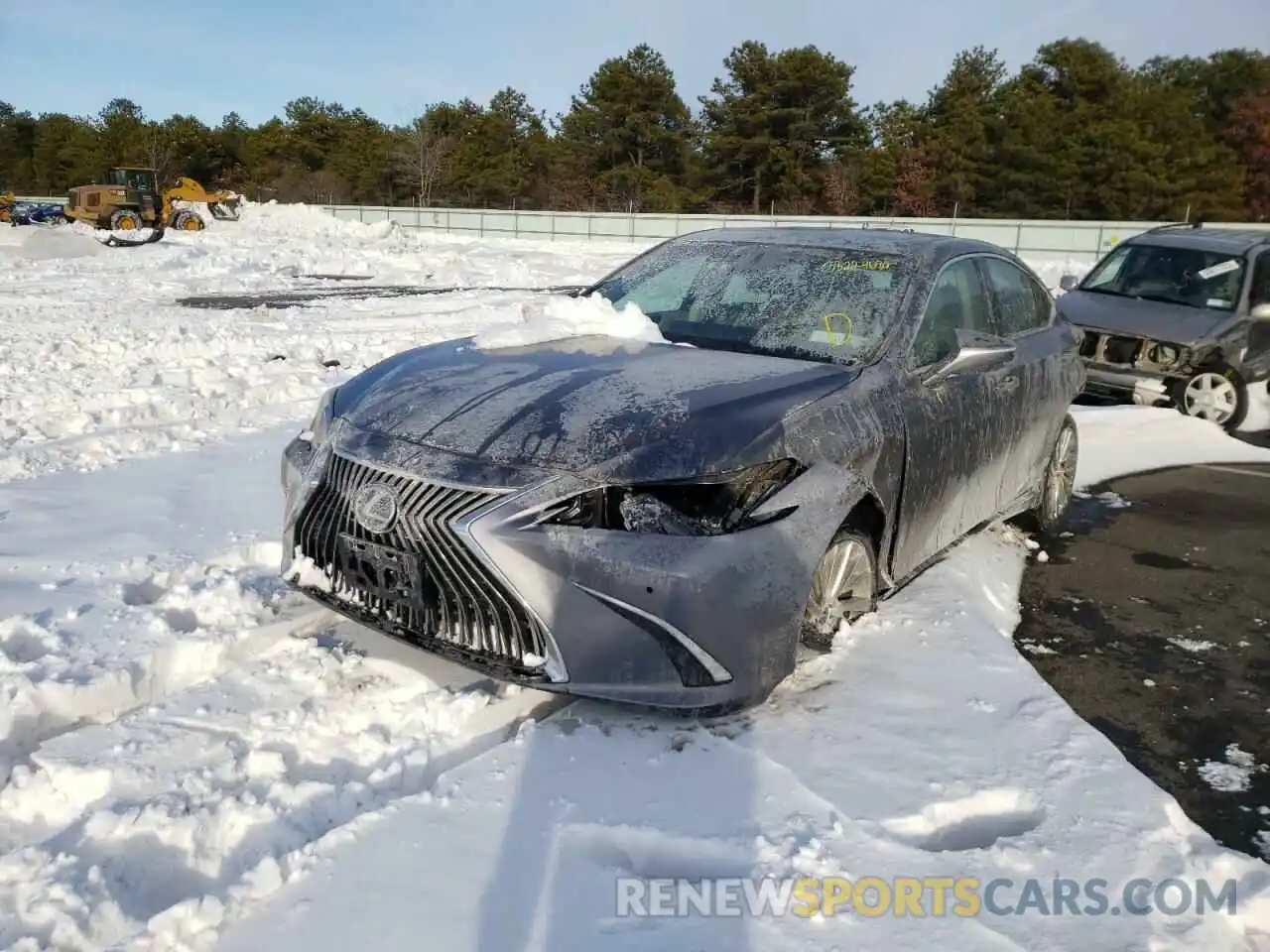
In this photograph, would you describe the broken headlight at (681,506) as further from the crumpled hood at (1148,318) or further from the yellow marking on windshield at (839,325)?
the crumpled hood at (1148,318)

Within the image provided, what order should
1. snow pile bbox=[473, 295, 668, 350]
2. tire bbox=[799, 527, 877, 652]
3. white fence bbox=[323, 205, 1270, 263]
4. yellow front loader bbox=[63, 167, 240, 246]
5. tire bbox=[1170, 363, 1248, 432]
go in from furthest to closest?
yellow front loader bbox=[63, 167, 240, 246], white fence bbox=[323, 205, 1270, 263], tire bbox=[1170, 363, 1248, 432], snow pile bbox=[473, 295, 668, 350], tire bbox=[799, 527, 877, 652]

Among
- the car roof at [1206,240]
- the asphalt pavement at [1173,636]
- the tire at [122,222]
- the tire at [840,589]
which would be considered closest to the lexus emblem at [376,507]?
the tire at [840,589]

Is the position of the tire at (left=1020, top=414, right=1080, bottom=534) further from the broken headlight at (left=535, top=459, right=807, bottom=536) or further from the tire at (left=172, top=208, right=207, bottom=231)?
the tire at (left=172, top=208, right=207, bottom=231)

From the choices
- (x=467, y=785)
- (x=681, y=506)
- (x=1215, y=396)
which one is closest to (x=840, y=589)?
(x=681, y=506)

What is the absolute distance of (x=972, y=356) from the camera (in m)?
4.06

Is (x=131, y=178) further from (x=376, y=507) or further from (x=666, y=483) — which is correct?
(x=666, y=483)

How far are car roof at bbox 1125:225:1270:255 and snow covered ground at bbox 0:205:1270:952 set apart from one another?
6.51 metres

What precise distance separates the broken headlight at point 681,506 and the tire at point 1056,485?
3.10 metres

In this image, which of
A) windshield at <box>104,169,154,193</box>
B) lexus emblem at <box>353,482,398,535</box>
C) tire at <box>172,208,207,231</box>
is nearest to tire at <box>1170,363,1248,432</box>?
lexus emblem at <box>353,482,398,535</box>

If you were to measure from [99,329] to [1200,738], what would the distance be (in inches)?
462

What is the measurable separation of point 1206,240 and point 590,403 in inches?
354

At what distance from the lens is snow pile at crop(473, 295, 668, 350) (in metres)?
4.25

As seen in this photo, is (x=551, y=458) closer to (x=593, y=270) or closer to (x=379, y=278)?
(x=379, y=278)

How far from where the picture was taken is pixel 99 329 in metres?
11.5
